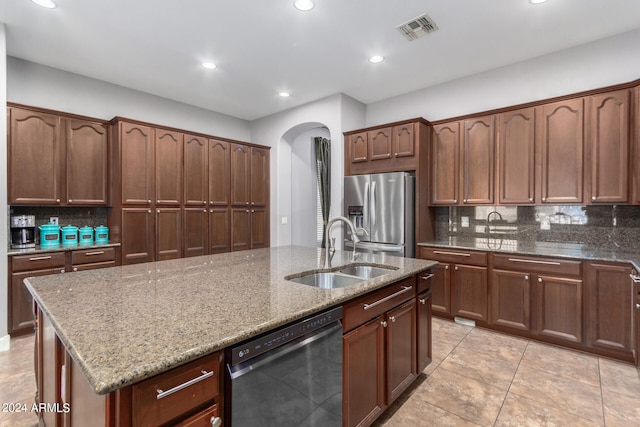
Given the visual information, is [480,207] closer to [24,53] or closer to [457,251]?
[457,251]

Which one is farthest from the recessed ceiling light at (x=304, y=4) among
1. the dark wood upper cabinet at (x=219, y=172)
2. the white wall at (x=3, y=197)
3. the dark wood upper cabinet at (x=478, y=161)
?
the white wall at (x=3, y=197)

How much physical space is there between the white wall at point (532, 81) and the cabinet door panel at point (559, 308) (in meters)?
1.99

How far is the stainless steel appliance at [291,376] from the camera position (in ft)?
3.37

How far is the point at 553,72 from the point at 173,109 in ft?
16.1

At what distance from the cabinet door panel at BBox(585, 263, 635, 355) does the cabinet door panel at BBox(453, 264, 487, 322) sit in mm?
823

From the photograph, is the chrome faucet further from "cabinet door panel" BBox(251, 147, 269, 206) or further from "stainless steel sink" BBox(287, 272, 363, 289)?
"cabinet door panel" BBox(251, 147, 269, 206)

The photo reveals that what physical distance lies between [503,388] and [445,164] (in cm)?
242

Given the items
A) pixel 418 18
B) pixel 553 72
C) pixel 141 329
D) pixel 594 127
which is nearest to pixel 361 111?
pixel 418 18

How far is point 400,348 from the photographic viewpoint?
6.31 feet

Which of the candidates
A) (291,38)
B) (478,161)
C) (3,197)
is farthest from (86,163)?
(478,161)

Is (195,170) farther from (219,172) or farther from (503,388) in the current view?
(503,388)

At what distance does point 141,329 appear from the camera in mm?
1025

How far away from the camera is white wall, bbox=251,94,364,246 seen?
434 cm

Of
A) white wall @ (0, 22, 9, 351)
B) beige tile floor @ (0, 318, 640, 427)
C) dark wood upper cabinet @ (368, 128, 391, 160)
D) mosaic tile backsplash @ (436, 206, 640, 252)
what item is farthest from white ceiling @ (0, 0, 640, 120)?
beige tile floor @ (0, 318, 640, 427)
